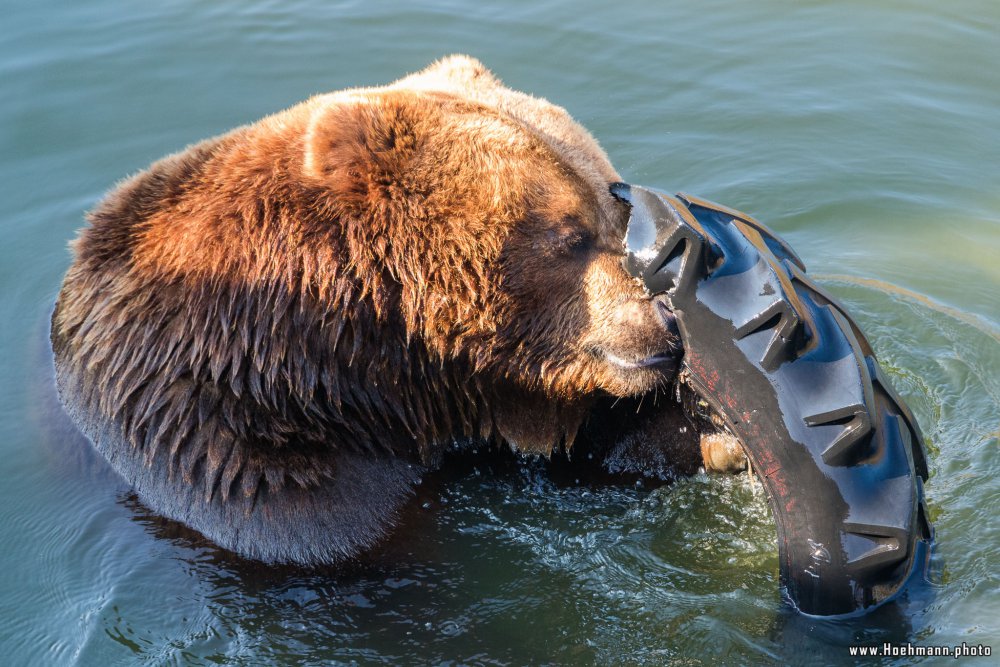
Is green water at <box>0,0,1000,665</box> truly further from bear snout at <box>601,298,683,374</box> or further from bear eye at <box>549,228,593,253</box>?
bear eye at <box>549,228,593,253</box>

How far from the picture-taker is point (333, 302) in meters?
4.18

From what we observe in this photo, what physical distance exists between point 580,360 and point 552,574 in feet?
2.88

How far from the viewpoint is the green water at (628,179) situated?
422 cm

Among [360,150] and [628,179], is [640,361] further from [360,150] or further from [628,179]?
[628,179]

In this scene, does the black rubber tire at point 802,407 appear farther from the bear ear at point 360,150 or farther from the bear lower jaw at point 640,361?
the bear ear at point 360,150

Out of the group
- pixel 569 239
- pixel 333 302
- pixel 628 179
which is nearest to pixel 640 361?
pixel 569 239

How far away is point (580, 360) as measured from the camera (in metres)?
4.54

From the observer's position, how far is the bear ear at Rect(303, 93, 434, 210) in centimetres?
416

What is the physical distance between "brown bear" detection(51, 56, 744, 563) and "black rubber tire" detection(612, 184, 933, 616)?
0.30 m

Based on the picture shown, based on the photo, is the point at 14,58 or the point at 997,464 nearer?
the point at 997,464

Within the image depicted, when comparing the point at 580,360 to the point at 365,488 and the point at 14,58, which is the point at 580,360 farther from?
the point at 14,58

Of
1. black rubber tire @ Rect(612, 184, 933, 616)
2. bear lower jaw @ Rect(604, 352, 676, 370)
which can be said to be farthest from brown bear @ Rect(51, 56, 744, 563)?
black rubber tire @ Rect(612, 184, 933, 616)

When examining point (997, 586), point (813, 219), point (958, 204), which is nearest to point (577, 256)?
point (997, 586)

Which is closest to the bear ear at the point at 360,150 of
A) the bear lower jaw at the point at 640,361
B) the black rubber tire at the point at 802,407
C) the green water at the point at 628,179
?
the black rubber tire at the point at 802,407
